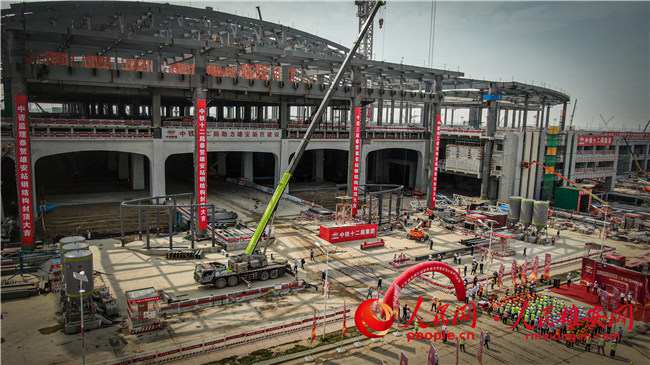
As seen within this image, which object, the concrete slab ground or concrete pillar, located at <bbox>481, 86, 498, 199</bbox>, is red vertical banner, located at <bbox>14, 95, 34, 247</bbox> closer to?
the concrete slab ground

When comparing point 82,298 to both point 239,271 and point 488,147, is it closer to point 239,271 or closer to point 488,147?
point 239,271

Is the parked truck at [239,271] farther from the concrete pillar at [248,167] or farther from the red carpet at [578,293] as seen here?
the concrete pillar at [248,167]

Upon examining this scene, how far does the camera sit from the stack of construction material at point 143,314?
2042 centimetres

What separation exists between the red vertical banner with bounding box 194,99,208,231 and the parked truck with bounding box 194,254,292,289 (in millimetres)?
9884

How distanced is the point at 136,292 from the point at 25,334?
4879 millimetres

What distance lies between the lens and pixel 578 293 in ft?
92.5

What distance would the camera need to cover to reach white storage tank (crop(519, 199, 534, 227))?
41938 millimetres

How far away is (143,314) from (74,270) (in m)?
3.78

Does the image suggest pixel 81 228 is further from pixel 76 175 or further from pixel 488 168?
pixel 488 168

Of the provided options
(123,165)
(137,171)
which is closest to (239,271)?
(137,171)

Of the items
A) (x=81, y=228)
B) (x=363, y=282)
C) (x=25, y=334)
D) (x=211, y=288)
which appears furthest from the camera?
(x=81, y=228)

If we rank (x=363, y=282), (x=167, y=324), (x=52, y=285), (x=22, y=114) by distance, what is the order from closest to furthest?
(x=167, y=324) → (x=52, y=285) → (x=363, y=282) → (x=22, y=114)

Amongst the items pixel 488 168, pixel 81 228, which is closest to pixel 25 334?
pixel 81 228

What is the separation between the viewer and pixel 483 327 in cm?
2273
